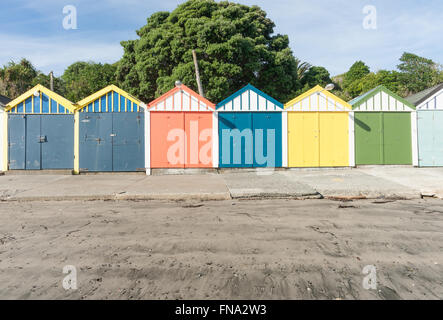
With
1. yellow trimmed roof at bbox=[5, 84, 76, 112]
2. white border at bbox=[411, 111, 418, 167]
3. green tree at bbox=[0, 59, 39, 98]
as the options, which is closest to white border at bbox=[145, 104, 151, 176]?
yellow trimmed roof at bbox=[5, 84, 76, 112]

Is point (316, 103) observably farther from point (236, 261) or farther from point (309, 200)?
point (236, 261)

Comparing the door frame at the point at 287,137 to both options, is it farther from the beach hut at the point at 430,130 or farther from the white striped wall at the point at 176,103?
the white striped wall at the point at 176,103

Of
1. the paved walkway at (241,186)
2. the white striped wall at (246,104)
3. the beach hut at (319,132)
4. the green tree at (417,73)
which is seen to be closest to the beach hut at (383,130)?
the beach hut at (319,132)

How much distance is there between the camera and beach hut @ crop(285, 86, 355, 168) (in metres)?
10.4

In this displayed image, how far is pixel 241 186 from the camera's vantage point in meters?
7.57

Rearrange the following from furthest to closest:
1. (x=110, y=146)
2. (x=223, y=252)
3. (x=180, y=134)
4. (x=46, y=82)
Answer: (x=46, y=82), (x=110, y=146), (x=180, y=134), (x=223, y=252)

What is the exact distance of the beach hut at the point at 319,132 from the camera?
10.4 m

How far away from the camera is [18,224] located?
462cm

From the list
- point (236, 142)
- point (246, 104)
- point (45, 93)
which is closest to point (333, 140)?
point (246, 104)

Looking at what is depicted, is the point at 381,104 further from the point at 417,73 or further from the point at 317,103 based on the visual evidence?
the point at 417,73

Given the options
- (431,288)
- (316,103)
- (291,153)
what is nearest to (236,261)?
(431,288)

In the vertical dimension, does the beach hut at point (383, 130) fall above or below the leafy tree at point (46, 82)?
below

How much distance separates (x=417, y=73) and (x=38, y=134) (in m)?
45.6

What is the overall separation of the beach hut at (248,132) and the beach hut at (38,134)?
5.93 m
